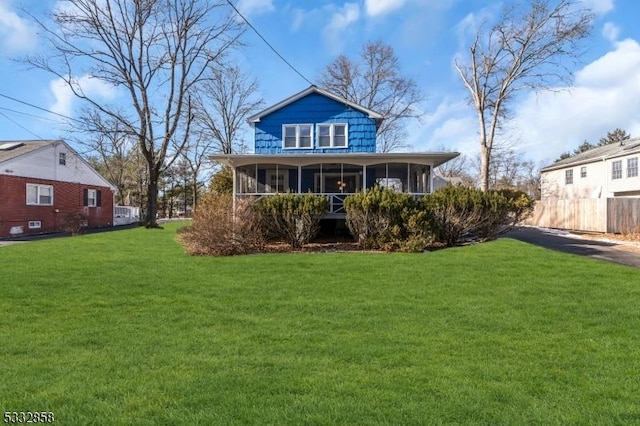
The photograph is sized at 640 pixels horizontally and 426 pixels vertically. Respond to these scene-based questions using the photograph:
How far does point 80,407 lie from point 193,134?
41688 millimetres

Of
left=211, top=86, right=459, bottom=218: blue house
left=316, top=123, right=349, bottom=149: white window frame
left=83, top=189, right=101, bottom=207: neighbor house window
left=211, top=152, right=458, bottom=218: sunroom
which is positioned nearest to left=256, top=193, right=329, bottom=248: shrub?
left=211, top=152, right=458, bottom=218: sunroom

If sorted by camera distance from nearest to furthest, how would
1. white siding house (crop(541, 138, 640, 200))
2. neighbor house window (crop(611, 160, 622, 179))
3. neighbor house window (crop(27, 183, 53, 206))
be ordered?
neighbor house window (crop(27, 183, 53, 206)), white siding house (crop(541, 138, 640, 200)), neighbor house window (crop(611, 160, 622, 179))

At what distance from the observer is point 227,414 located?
10.5ft

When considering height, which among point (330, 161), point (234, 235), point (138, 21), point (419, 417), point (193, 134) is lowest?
point (419, 417)

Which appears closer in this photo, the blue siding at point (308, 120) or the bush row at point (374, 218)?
the bush row at point (374, 218)

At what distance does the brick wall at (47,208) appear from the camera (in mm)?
22217

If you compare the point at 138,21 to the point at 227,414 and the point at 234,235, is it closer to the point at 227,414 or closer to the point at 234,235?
the point at 234,235

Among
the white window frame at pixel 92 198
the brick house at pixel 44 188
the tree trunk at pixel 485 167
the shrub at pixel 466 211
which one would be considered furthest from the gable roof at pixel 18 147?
the tree trunk at pixel 485 167

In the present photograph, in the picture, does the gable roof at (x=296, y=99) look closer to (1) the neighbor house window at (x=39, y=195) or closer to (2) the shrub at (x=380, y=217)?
(2) the shrub at (x=380, y=217)

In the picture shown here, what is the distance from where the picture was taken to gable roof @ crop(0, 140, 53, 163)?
76.3ft

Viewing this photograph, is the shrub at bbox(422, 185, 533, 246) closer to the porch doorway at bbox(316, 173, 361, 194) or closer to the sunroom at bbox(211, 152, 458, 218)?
the sunroom at bbox(211, 152, 458, 218)

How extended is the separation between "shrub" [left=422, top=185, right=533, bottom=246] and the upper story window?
8884 mm

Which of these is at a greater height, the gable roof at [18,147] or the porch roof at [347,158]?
the gable roof at [18,147]

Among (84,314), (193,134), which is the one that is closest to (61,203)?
(193,134)
